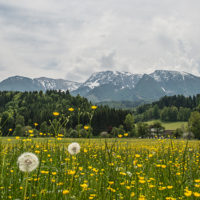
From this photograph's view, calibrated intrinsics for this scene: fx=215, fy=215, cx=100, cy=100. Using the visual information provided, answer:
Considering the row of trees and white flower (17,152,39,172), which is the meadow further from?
the row of trees

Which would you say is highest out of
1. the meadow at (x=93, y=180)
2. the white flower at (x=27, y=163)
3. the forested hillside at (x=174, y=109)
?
the forested hillside at (x=174, y=109)

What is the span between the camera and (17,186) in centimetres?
390

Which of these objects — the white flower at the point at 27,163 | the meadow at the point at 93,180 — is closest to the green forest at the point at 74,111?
the meadow at the point at 93,180

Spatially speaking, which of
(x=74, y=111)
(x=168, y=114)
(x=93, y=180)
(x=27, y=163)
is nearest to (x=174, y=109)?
(x=168, y=114)

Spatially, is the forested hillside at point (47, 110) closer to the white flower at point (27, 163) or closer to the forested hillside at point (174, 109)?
the forested hillside at point (174, 109)

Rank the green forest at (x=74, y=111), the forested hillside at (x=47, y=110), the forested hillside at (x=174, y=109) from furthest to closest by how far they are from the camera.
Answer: the forested hillside at (x=174, y=109) → the forested hillside at (x=47, y=110) → the green forest at (x=74, y=111)

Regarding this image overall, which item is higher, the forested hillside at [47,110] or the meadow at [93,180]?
the forested hillside at [47,110]

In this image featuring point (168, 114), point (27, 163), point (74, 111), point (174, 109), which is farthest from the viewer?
point (168, 114)

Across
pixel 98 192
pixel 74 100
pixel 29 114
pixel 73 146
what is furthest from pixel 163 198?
pixel 74 100

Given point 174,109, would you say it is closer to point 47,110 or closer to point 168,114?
point 168,114

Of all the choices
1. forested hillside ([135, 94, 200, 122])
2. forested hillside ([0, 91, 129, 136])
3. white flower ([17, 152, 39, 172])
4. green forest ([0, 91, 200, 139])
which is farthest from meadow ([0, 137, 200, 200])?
forested hillside ([135, 94, 200, 122])

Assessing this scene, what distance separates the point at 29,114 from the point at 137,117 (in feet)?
334

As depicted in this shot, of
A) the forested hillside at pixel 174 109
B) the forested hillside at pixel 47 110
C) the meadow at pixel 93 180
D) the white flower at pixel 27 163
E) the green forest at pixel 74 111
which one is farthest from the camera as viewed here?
the forested hillside at pixel 174 109

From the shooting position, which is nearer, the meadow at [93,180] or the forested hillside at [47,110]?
the meadow at [93,180]
